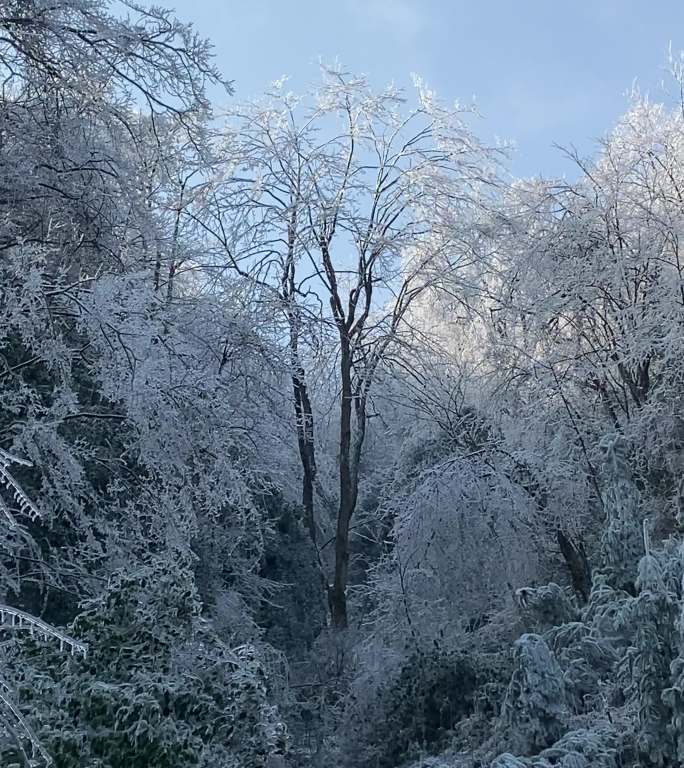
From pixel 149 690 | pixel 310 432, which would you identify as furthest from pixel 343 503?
pixel 149 690

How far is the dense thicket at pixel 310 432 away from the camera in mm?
5324

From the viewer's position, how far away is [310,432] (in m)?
12.0

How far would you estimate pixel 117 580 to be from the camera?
17.6 ft

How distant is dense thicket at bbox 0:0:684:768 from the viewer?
17.5 feet

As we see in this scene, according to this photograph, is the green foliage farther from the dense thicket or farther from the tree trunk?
the tree trunk

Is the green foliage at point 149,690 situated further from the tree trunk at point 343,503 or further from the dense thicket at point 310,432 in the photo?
the tree trunk at point 343,503

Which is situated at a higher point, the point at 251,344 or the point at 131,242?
the point at 131,242

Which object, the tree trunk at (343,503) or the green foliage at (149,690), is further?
the tree trunk at (343,503)

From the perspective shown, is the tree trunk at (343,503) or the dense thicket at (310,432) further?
the tree trunk at (343,503)

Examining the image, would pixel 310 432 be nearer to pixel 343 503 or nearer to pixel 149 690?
pixel 343 503

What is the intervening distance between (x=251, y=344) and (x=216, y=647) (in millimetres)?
5154

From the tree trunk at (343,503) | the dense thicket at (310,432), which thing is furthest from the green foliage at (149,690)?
the tree trunk at (343,503)

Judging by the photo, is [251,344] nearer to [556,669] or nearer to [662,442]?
[662,442]

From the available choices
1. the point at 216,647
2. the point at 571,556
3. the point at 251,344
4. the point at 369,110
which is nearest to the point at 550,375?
the point at 571,556
